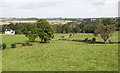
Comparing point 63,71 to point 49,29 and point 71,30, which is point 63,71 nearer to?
point 49,29

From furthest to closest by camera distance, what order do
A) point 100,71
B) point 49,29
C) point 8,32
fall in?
point 8,32 < point 49,29 < point 100,71

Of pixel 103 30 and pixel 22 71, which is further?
pixel 103 30

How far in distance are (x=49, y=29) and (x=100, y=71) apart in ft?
111

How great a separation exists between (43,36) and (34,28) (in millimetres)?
5027

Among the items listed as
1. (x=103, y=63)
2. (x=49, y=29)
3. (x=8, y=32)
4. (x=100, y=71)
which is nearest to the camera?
(x=100, y=71)

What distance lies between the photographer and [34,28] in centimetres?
4762

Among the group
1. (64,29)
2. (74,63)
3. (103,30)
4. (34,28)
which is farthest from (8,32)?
(74,63)

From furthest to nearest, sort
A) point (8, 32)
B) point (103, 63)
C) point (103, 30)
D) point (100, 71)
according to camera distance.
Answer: point (8, 32) < point (103, 30) < point (103, 63) < point (100, 71)

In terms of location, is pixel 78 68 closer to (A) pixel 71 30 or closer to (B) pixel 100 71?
(B) pixel 100 71

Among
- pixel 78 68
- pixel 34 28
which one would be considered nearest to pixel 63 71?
pixel 78 68

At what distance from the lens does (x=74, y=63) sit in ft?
50.3

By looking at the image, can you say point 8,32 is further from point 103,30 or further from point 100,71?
point 100,71

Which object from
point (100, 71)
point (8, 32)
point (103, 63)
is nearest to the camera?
point (100, 71)

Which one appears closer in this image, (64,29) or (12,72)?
(12,72)
